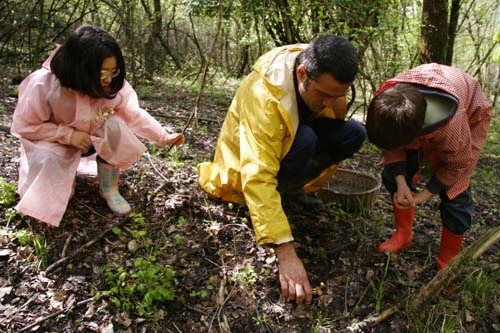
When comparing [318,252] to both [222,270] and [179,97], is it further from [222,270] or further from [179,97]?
[179,97]

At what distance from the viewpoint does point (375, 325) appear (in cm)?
206

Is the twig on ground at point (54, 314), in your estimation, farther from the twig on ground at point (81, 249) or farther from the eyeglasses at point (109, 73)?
the eyeglasses at point (109, 73)

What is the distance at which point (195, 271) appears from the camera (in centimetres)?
226

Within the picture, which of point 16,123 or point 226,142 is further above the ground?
point 16,123

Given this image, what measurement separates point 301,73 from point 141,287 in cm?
131

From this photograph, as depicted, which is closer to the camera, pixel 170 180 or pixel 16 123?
pixel 16 123

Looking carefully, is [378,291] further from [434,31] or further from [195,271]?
[434,31]

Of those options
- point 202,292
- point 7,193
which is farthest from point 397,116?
point 7,193

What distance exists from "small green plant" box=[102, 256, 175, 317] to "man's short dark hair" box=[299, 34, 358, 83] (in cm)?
124

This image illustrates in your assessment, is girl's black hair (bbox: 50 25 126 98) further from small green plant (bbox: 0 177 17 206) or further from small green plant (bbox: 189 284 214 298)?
small green plant (bbox: 189 284 214 298)

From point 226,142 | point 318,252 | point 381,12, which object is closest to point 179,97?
point 381,12

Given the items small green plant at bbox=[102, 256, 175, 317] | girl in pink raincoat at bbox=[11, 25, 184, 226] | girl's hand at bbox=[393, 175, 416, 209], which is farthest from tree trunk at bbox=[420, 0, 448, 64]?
small green plant at bbox=[102, 256, 175, 317]

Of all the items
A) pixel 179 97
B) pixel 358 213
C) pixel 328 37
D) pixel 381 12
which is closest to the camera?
pixel 328 37

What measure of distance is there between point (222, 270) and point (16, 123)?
1356 mm
